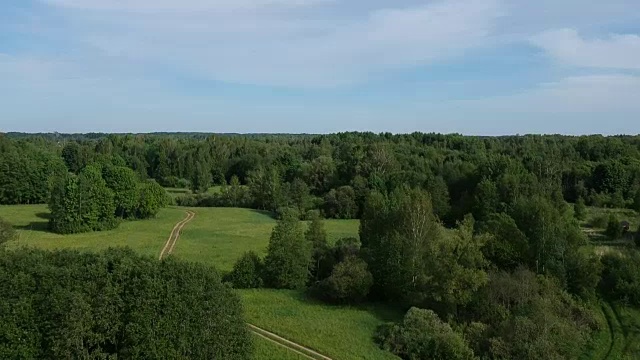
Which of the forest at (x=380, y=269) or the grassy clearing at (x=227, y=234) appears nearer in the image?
the forest at (x=380, y=269)

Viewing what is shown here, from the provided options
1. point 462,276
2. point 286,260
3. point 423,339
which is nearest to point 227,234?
point 286,260

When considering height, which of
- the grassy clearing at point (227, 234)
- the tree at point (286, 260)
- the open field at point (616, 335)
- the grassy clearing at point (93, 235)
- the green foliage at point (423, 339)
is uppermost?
the tree at point (286, 260)

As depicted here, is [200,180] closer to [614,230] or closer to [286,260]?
[286,260]

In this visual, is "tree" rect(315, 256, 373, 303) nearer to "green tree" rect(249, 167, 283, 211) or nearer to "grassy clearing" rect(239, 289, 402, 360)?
"grassy clearing" rect(239, 289, 402, 360)

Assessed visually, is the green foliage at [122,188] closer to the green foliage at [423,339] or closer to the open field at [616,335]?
the green foliage at [423,339]

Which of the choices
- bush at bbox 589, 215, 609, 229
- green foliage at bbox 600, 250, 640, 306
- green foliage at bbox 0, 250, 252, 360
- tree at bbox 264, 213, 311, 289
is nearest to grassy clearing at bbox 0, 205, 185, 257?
tree at bbox 264, 213, 311, 289

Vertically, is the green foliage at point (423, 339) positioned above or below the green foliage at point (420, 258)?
below

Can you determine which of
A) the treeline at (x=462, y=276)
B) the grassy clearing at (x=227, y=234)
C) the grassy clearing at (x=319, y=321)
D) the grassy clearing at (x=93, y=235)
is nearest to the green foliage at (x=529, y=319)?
the treeline at (x=462, y=276)
